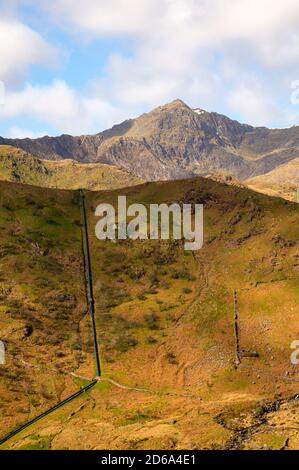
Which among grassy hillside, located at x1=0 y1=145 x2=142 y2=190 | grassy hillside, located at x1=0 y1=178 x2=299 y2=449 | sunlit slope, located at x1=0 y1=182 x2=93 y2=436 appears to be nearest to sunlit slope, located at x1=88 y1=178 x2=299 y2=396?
grassy hillside, located at x1=0 y1=178 x2=299 y2=449

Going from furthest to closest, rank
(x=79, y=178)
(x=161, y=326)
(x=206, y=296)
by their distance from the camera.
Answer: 1. (x=79, y=178)
2. (x=206, y=296)
3. (x=161, y=326)

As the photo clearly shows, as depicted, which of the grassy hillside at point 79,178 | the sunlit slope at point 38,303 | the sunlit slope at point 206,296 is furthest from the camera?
the grassy hillside at point 79,178

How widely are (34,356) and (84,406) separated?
30.9ft

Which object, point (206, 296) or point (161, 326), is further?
point (206, 296)

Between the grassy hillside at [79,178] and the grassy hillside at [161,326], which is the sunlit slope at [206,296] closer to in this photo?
the grassy hillside at [161,326]

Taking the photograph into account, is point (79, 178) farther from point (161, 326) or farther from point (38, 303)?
point (161, 326)

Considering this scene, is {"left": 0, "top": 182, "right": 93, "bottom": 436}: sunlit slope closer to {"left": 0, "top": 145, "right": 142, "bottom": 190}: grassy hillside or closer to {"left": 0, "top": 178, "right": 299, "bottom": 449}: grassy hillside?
{"left": 0, "top": 178, "right": 299, "bottom": 449}: grassy hillside

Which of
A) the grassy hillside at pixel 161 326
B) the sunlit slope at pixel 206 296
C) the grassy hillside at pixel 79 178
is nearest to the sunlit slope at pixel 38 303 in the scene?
the grassy hillside at pixel 161 326

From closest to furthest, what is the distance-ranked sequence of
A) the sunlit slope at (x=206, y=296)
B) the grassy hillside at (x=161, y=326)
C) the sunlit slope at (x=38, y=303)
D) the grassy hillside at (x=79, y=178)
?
the grassy hillside at (x=161, y=326), the sunlit slope at (x=38, y=303), the sunlit slope at (x=206, y=296), the grassy hillside at (x=79, y=178)

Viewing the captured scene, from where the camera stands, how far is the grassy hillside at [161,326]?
32.7 meters

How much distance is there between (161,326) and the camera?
49.7m

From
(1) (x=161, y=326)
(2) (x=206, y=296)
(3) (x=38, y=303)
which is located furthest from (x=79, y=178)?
(1) (x=161, y=326)

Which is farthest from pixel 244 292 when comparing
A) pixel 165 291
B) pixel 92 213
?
pixel 92 213

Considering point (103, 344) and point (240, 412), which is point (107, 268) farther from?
point (240, 412)
